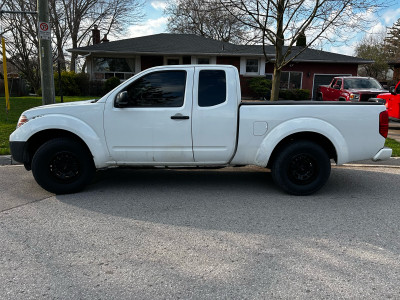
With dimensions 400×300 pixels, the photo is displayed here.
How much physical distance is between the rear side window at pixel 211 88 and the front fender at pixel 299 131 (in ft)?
3.02

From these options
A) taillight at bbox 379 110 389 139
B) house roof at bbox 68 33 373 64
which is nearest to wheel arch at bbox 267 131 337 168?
taillight at bbox 379 110 389 139

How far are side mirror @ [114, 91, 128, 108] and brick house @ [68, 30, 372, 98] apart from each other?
18.2 meters

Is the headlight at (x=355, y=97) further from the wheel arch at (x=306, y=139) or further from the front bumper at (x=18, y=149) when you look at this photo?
the front bumper at (x=18, y=149)

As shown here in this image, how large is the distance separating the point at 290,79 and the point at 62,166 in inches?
883

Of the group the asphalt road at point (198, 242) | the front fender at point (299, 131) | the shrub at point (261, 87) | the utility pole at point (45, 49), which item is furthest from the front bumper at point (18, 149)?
the shrub at point (261, 87)

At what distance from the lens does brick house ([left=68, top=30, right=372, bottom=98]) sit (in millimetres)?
22703

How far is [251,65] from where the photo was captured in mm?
24297

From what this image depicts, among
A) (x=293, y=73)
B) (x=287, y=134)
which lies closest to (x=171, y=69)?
(x=287, y=134)

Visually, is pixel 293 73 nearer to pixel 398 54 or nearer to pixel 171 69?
pixel 171 69

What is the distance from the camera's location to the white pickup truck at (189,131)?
202 inches

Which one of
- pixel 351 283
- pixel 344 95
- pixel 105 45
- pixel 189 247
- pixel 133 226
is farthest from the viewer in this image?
pixel 105 45

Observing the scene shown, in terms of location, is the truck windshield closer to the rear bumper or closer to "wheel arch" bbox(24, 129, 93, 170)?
the rear bumper

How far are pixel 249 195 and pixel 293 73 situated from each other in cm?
2154

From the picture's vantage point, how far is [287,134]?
5.11m
